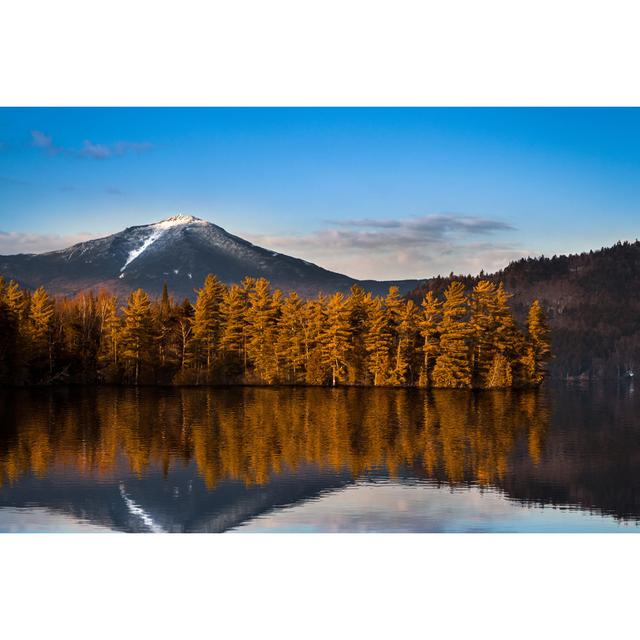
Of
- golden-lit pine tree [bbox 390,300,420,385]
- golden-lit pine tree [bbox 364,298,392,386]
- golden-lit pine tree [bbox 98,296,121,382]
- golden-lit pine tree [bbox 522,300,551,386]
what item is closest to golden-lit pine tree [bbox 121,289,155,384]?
golden-lit pine tree [bbox 98,296,121,382]

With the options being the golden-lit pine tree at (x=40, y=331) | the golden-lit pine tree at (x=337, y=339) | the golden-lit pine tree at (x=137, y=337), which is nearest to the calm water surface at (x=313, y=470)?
the golden-lit pine tree at (x=40, y=331)

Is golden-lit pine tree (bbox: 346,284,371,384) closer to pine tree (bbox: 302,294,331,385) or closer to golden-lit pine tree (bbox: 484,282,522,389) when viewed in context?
pine tree (bbox: 302,294,331,385)

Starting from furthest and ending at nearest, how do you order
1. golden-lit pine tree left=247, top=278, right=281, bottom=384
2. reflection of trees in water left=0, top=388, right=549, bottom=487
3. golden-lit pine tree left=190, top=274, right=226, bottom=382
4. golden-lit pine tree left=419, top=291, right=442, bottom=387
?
golden-lit pine tree left=190, top=274, right=226, bottom=382, golden-lit pine tree left=247, top=278, right=281, bottom=384, golden-lit pine tree left=419, top=291, right=442, bottom=387, reflection of trees in water left=0, top=388, right=549, bottom=487

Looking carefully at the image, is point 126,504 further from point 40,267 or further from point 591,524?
point 40,267

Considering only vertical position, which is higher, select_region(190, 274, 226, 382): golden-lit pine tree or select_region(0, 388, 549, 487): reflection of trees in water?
select_region(190, 274, 226, 382): golden-lit pine tree

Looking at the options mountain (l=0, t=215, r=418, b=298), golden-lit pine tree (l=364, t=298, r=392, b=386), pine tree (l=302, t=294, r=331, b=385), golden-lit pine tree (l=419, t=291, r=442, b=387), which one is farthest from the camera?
mountain (l=0, t=215, r=418, b=298)

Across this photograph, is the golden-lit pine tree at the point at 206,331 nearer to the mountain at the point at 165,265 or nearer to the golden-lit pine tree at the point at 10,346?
the golden-lit pine tree at the point at 10,346

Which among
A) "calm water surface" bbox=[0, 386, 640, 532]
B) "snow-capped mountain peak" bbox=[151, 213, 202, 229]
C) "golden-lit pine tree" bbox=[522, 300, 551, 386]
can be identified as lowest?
"calm water surface" bbox=[0, 386, 640, 532]

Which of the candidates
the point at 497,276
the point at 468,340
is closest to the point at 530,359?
the point at 468,340
